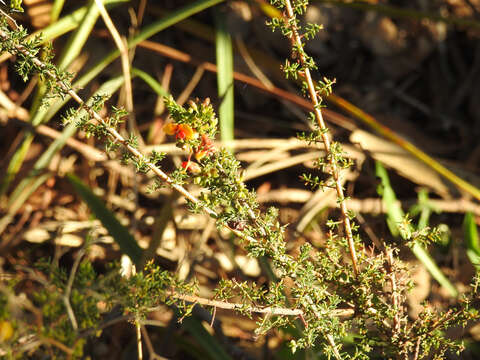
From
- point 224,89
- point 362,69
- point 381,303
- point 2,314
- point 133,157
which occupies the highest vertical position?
point 362,69

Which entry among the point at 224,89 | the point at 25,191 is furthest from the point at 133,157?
the point at 25,191

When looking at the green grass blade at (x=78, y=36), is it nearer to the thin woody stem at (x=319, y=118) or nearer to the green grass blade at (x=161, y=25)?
the green grass blade at (x=161, y=25)

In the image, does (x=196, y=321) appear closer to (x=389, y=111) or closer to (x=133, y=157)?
(x=133, y=157)

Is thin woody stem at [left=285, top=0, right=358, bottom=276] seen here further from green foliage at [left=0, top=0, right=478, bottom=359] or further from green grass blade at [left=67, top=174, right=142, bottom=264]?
green grass blade at [left=67, top=174, right=142, bottom=264]

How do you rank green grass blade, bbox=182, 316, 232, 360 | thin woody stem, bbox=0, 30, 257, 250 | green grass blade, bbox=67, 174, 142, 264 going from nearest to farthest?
thin woody stem, bbox=0, 30, 257, 250
green grass blade, bbox=182, 316, 232, 360
green grass blade, bbox=67, 174, 142, 264

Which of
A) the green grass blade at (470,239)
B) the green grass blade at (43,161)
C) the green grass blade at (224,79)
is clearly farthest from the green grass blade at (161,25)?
the green grass blade at (470,239)

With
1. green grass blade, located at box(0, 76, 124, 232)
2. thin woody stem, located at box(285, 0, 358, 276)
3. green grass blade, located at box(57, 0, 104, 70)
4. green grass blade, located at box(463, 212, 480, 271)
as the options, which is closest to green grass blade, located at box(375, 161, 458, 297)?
green grass blade, located at box(463, 212, 480, 271)

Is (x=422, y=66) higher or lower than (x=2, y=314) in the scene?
higher
